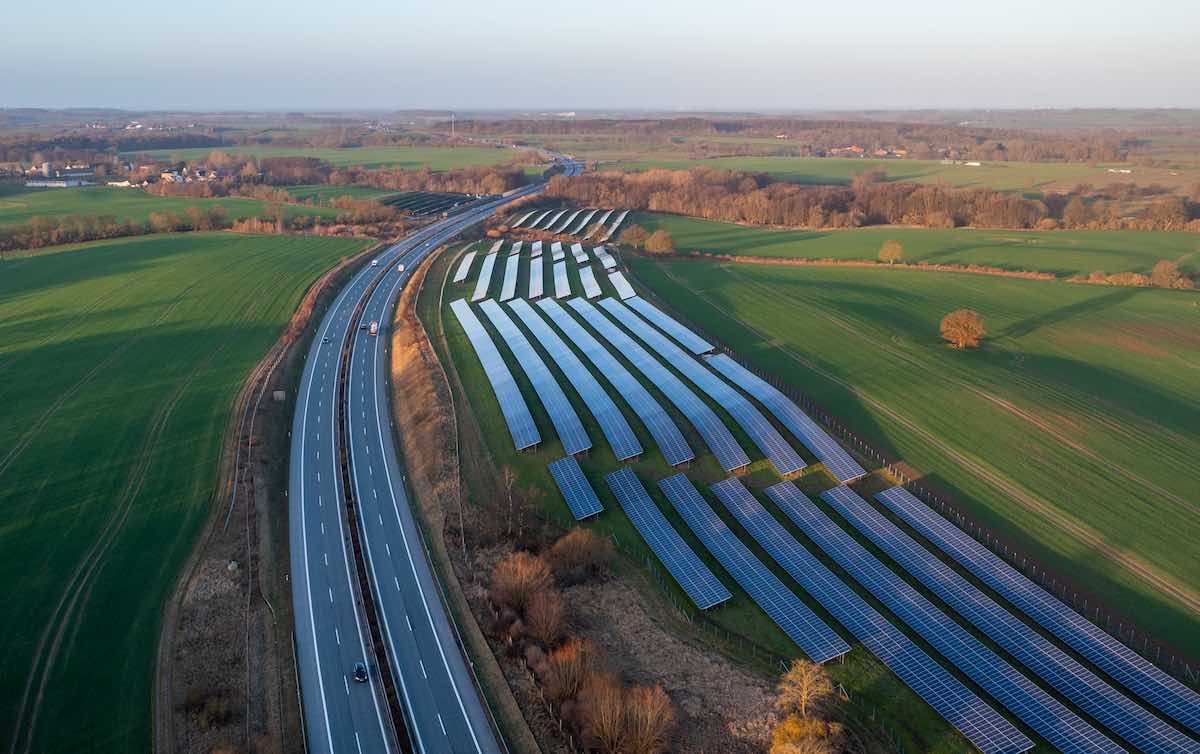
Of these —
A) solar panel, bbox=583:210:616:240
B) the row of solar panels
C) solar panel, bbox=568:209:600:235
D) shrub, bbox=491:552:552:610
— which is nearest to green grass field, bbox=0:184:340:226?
the row of solar panels

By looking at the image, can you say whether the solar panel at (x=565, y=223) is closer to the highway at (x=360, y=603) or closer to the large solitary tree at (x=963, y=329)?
the highway at (x=360, y=603)

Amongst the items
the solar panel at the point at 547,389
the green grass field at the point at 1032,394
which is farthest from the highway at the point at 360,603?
the green grass field at the point at 1032,394

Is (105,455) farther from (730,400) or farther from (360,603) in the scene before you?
(730,400)

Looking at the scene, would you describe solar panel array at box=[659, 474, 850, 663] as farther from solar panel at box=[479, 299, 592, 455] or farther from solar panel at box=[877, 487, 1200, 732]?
solar panel at box=[877, 487, 1200, 732]

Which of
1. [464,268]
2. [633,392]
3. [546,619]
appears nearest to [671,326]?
[633,392]

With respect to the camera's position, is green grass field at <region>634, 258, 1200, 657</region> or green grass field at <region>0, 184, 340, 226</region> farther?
green grass field at <region>0, 184, 340, 226</region>

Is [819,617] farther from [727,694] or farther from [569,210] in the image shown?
[569,210]
